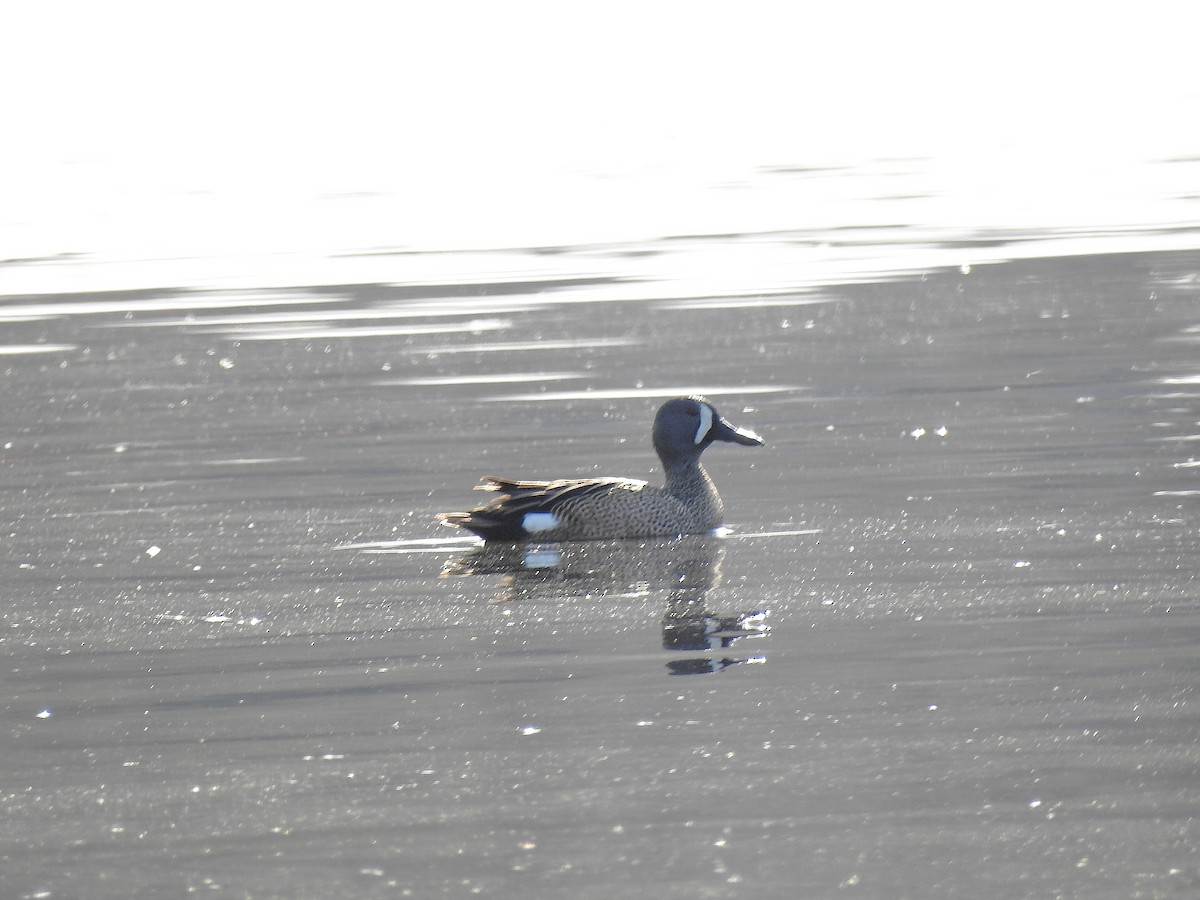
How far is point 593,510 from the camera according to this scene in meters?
10.7

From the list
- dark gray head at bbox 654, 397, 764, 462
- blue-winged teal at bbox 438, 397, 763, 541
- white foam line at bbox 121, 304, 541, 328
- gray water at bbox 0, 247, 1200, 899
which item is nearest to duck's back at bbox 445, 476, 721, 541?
blue-winged teal at bbox 438, 397, 763, 541

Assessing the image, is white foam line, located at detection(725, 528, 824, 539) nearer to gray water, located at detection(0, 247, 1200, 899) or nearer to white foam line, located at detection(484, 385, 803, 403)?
gray water, located at detection(0, 247, 1200, 899)

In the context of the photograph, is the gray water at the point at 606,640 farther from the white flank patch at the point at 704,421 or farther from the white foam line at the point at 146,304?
the white foam line at the point at 146,304

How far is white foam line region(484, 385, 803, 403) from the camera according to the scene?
15156mm

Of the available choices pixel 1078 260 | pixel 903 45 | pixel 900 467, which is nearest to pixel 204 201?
pixel 1078 260

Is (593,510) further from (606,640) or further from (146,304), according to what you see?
(146,304)

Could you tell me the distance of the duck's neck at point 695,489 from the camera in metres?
10.8

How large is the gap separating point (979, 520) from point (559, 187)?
2770cm

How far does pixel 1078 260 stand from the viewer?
23.2m

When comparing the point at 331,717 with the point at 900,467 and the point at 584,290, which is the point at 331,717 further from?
the point at 584,290

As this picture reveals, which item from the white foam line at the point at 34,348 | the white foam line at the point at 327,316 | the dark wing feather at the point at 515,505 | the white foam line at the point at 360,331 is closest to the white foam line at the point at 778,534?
the dark wing feather at the point at 515,505

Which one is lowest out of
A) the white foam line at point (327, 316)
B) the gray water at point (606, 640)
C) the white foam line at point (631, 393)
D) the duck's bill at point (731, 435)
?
the gray water at point (606, 640)

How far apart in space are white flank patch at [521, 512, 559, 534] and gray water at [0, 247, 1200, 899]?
5.2 inches

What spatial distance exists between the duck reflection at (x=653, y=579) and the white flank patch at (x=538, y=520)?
97 mm
